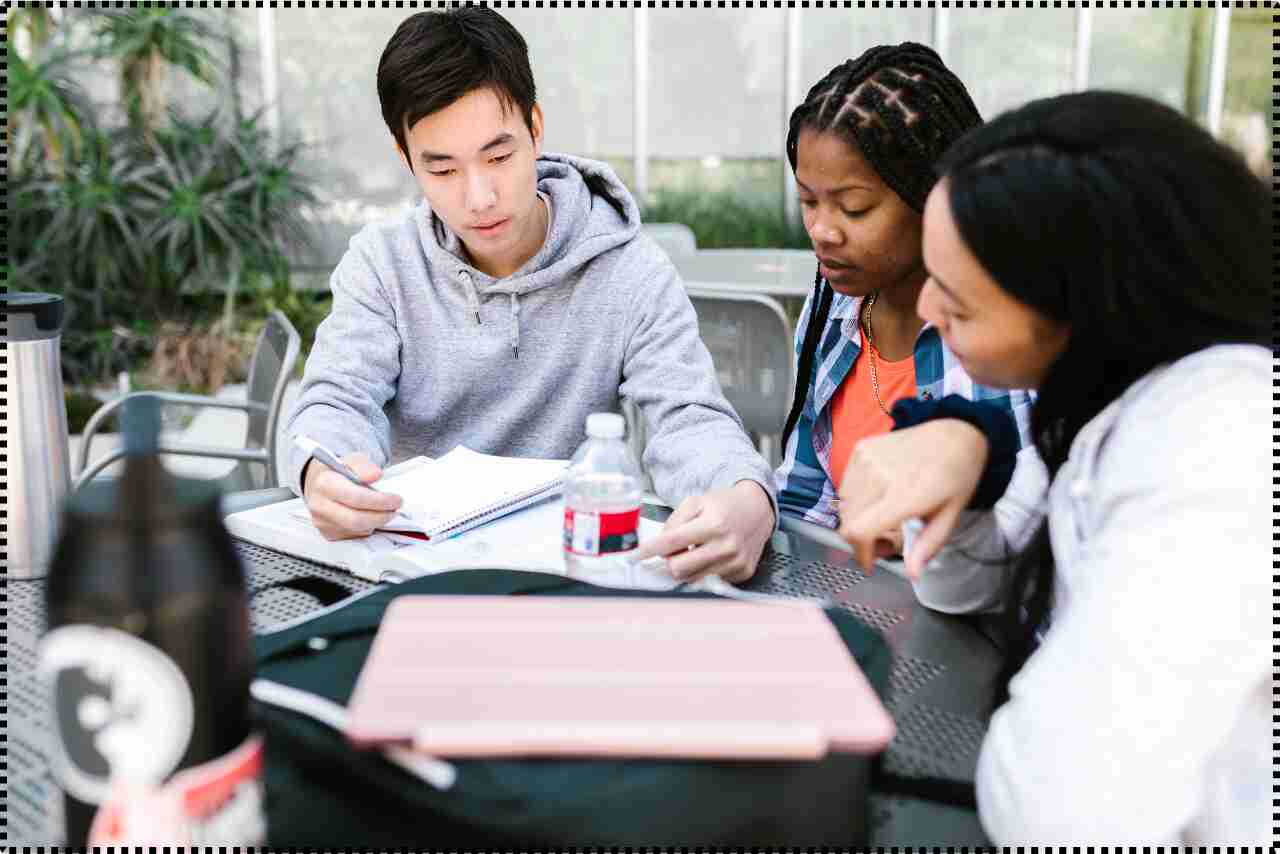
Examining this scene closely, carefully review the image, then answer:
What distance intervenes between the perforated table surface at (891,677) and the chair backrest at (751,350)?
1.35 m

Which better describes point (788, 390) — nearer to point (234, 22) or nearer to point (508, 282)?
point (508, 282)

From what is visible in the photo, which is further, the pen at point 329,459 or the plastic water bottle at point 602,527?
the pen at point 329,459

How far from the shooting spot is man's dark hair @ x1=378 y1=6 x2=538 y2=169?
1.58 meters

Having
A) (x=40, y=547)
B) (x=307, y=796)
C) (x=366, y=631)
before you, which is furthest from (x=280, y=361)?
(x=307, y=796)

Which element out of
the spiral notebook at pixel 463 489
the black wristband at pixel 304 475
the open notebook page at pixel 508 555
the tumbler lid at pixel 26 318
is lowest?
the open notebook page at pixel 508 555

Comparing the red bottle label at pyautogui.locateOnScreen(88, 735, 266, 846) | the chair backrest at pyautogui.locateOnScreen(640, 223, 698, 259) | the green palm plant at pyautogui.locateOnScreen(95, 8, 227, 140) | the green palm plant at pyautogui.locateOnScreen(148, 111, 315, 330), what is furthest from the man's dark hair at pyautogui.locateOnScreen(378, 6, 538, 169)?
the green palm plant at pyautogui.locateOnScreen(95, 8, 227, 140)

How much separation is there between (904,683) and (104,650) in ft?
2.27

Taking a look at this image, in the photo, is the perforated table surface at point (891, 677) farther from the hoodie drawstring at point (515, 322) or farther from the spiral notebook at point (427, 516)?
the hoodie drawstring at point (515, 322)

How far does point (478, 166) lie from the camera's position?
1.62 metres

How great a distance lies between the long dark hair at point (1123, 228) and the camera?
77cm

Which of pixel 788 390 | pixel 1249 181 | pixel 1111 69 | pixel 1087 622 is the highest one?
pixel 1111 69

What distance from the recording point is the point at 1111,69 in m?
7.22

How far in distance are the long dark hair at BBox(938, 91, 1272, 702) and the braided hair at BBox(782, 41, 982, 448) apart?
24.8 inches

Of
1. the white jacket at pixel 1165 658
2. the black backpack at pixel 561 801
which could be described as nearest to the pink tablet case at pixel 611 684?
the black backpack at pixel 561 801
